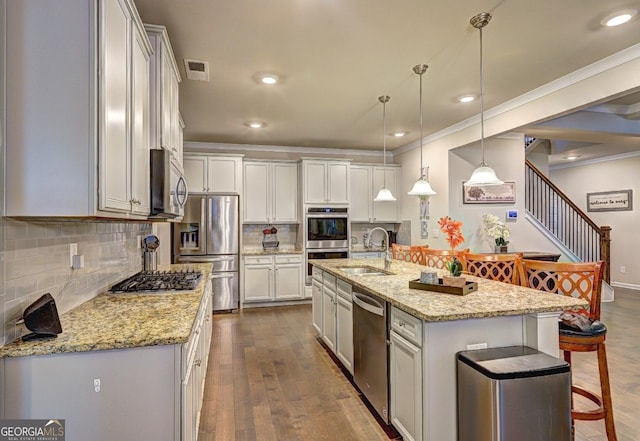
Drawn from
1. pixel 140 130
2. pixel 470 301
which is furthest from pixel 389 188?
pixel 140 130

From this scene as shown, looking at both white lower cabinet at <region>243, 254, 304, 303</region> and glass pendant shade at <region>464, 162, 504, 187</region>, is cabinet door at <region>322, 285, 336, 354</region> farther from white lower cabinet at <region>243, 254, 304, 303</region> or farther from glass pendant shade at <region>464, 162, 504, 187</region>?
white lower cabinet at <region>243, 254, 304, 303</region>

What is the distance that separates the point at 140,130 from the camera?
6.86 feet

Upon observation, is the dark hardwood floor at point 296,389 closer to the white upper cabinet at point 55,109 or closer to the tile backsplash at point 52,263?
the tile backsplash at point 52,263

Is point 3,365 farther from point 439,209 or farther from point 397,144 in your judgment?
point 397,144

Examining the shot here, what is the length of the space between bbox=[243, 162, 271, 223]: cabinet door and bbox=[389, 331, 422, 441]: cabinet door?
13.7ft

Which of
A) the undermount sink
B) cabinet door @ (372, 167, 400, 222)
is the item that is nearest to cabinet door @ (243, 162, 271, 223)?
cabinet door @ (372, 167, 400, 222)

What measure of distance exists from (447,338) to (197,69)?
9.57 ft

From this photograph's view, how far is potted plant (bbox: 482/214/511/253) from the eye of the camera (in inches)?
202

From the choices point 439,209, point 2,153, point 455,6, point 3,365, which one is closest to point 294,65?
point 455,6

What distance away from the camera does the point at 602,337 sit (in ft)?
6.97

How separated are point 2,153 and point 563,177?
33.1 ft

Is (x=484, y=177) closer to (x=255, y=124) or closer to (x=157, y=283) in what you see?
(x=157, y=283)

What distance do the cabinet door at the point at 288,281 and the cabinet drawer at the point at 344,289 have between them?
105 inches

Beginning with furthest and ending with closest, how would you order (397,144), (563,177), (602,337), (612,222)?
(563,177) → (612,222) → (397,144) → (602,337)
